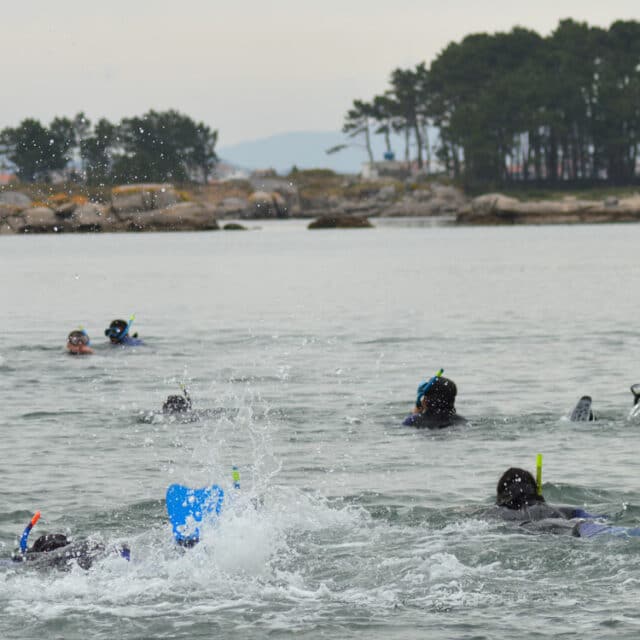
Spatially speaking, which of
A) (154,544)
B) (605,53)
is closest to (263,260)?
(605,53)

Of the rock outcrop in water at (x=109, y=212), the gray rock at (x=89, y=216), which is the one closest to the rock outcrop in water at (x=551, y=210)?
the rock outcrop in water at (x=109, y=212)

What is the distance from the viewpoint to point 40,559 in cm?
1337

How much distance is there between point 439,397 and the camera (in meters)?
21.7

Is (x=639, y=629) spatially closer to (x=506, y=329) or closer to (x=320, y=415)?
(x=320, y=415)

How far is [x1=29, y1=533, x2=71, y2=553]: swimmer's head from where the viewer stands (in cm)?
1362

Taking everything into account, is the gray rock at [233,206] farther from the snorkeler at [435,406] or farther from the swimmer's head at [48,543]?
the swimmer's head at [48,543]

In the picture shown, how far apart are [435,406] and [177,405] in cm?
484

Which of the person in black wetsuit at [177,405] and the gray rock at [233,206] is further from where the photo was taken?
the gray rock at [233,206]

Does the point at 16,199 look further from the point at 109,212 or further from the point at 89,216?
the point at 109,212

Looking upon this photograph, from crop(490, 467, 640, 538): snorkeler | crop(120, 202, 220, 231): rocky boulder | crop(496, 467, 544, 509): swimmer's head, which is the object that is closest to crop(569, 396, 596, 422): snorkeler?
crop(490, 467, 640, 538): snorkeler

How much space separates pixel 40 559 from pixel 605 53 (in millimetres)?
152530

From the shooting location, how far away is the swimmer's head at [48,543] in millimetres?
13625

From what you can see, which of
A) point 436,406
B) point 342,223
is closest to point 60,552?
point 436,406

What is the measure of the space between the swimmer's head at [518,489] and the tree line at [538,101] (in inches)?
5490
